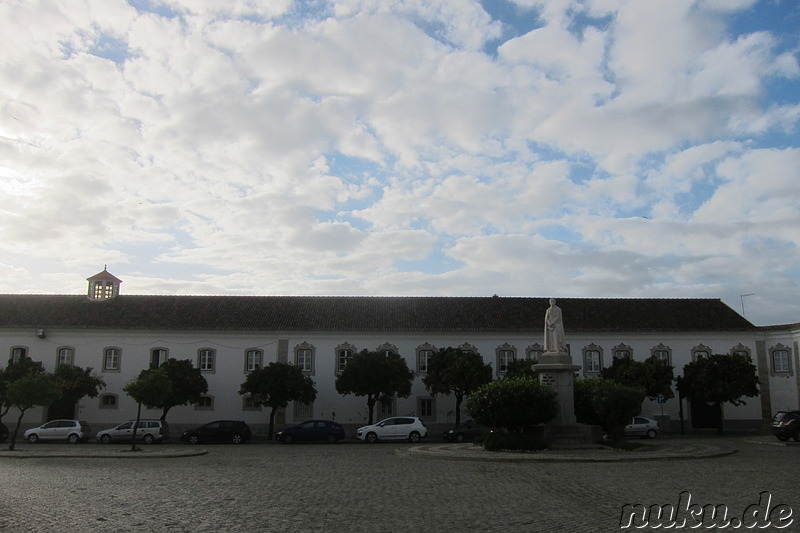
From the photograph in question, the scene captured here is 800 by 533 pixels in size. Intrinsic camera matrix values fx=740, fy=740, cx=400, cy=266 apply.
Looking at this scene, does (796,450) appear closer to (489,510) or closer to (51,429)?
(489,510)

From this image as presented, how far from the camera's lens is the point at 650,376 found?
3759 cm

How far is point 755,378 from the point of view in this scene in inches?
1494

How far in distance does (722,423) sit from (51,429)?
3439 cm

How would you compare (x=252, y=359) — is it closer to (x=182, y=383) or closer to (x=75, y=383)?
(x=182, y=383)

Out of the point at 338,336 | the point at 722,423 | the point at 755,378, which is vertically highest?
the point at 338,336

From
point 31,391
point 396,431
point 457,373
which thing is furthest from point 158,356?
point 457,373

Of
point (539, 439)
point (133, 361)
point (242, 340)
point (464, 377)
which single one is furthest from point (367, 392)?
point (539, 439)

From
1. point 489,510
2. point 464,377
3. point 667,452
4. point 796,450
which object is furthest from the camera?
point 464,377

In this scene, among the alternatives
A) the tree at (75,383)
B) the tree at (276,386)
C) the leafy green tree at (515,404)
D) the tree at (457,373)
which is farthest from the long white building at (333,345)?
the leafy green tree at (515,404)

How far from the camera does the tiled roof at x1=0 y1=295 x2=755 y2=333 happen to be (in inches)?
1656

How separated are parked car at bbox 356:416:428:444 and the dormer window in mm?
20678

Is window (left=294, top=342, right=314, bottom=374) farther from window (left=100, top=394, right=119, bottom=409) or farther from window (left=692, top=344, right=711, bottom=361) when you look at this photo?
window (left=692, top=344, right=711, bottom=361)

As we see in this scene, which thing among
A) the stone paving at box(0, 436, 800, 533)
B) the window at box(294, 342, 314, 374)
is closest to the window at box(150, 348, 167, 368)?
the window at box(294, 342, 314, 374)

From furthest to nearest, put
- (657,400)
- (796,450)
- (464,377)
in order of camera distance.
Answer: (657,400) → (464,377) → (796,450)
